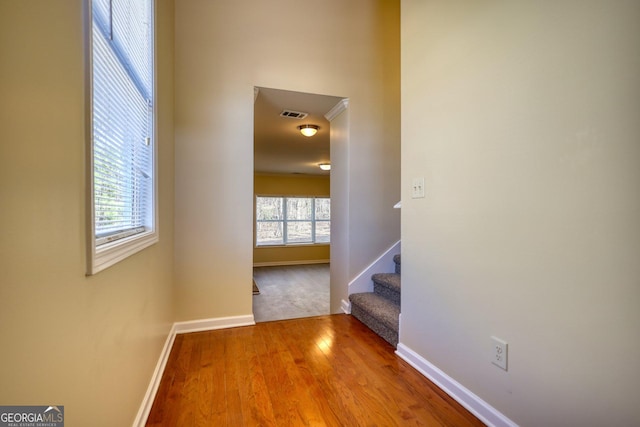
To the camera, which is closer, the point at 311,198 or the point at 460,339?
the point at 460,339

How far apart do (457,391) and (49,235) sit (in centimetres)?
184

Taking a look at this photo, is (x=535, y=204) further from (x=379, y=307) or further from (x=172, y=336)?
(x=172, y=336)

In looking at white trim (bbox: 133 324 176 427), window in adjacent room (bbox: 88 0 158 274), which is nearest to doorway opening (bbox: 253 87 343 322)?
window in adjacent room (bbox: 88 0 158 274)

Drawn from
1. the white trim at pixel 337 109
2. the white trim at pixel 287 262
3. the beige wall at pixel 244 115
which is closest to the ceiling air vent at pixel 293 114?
the white trim at pixel 337 109

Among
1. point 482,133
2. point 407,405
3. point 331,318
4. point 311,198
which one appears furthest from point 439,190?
point 311,198

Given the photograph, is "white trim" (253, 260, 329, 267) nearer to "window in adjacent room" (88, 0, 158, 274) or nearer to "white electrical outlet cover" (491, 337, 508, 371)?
"window in adjacent room" (88, 0, 158, 274)

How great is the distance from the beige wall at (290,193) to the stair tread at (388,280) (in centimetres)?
488

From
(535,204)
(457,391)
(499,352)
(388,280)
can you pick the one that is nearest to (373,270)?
(388,280)

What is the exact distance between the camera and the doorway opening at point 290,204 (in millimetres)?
3207

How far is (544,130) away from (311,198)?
7118 millimetres

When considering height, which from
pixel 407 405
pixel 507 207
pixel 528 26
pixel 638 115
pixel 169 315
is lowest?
pixel 407 405

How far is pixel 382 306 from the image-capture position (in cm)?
240

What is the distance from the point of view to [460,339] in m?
1.52

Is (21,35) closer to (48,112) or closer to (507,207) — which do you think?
(48,112)
